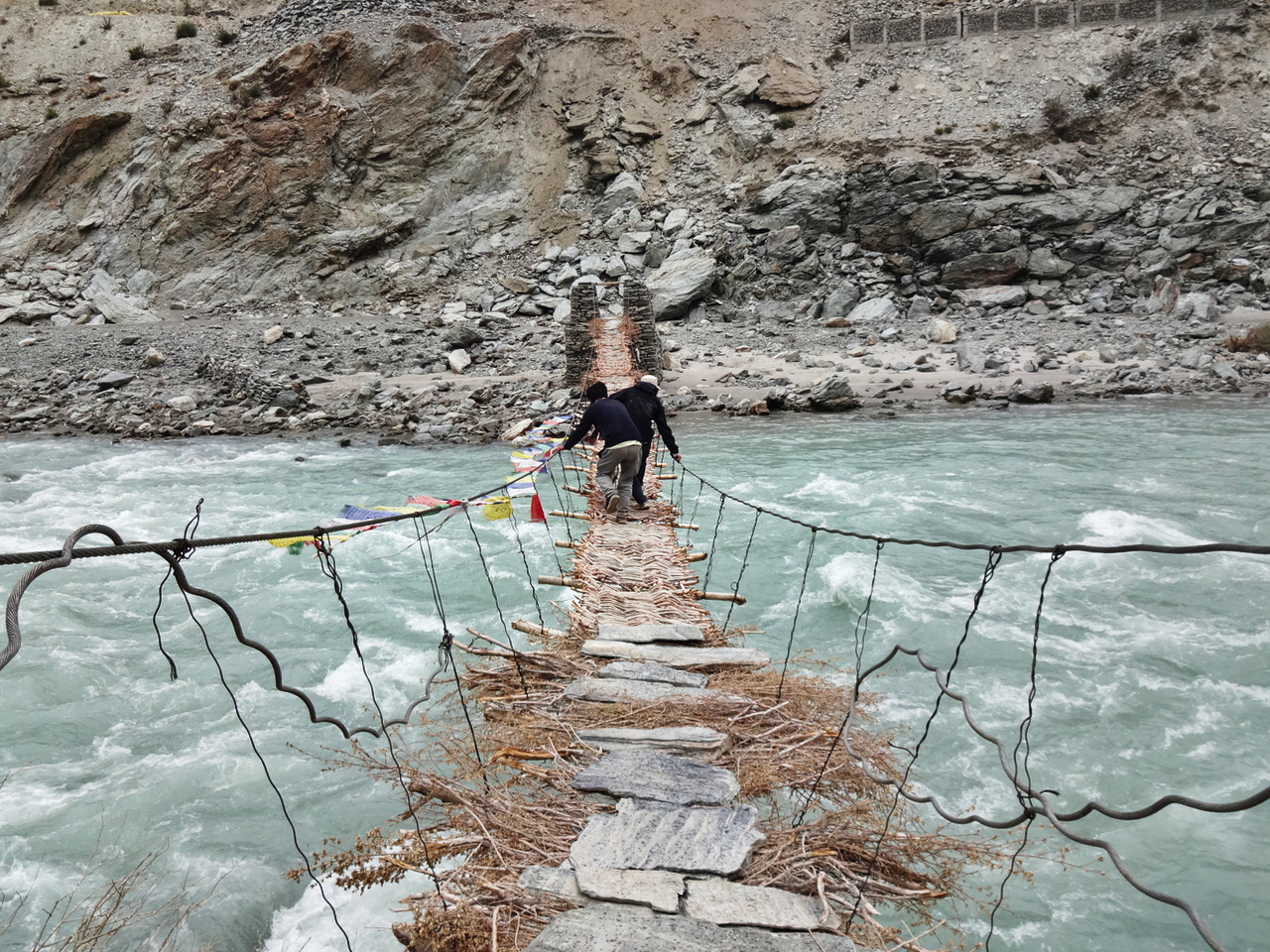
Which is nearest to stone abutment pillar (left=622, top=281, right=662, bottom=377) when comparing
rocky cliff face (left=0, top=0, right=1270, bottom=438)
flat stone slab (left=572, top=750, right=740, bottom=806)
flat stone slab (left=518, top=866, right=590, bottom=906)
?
rocky cliff face (left=0, top=0, right=1270, bottom=438)

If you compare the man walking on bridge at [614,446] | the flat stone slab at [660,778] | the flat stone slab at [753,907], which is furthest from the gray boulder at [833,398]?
the flat stone slab at [753,907]

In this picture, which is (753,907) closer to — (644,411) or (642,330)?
(644,411)

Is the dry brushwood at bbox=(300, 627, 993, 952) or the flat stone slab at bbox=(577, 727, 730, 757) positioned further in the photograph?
the flat stone slab at bbox=(577, 727, 730, 757)

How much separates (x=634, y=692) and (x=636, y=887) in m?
1.42

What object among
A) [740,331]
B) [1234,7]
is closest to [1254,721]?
[740,331]

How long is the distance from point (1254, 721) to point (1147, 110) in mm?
24119

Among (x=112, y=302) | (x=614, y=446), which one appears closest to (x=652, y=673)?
(x=614, y=446)

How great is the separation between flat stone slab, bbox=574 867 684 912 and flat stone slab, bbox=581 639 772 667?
172cm

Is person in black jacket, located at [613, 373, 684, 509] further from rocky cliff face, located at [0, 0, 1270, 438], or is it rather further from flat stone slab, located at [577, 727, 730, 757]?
rocky cliff face, located at [0, 0, 1270, 438]

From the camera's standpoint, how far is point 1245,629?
251 inches

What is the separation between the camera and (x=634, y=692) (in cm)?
388

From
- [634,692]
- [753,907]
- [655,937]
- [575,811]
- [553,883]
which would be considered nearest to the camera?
[655,937]

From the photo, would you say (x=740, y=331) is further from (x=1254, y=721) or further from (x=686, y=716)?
(x=686, y=716)

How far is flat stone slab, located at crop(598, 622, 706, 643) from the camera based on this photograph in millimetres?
4602
